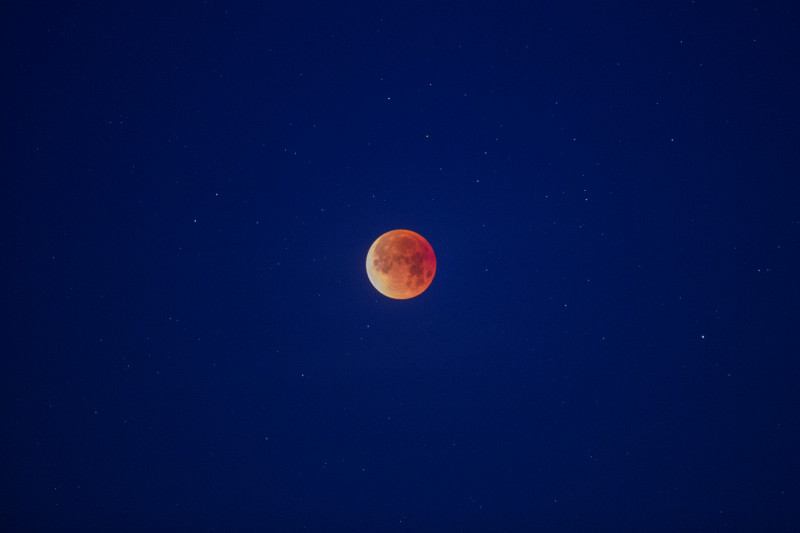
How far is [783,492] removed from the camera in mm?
4031

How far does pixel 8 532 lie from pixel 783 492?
935 centimetres

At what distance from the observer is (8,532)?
15.9 ft

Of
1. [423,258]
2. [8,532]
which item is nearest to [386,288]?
[423,258]

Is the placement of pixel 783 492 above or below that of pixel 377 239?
below

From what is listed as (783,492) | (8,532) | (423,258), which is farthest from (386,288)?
(8,532)

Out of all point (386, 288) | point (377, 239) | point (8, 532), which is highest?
point (377, 239)

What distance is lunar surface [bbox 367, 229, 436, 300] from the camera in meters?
3.53

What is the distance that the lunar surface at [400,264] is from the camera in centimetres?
353

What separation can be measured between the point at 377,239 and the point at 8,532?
6.24m

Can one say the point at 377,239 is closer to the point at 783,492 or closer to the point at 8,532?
the point at 783,492

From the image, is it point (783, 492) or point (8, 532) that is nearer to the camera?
point (783, 492)

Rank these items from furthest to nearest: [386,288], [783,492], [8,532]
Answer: [8,532] < [783,492] < [386,288]

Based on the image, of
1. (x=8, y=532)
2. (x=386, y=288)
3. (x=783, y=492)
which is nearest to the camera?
(x=386, y=288)

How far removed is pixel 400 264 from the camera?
352cm
